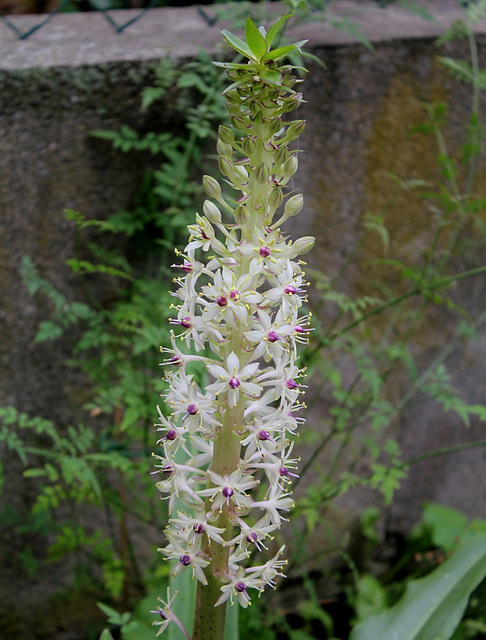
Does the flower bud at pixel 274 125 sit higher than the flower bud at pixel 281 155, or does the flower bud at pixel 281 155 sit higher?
the flower bud at pixel 274 125

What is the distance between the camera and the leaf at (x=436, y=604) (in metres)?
1.47

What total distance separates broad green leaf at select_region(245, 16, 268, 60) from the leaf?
1.22 m

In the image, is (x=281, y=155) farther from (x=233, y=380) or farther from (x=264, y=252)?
(x=233, y=380)

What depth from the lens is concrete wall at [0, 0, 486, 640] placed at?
197cm

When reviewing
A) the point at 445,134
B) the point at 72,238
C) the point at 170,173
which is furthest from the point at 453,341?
the point at 72,238

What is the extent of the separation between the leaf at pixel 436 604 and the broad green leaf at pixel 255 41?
4.01ft

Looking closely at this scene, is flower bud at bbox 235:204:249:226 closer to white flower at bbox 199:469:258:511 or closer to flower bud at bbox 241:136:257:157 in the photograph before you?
flower bud at bbox 241:136:257:157

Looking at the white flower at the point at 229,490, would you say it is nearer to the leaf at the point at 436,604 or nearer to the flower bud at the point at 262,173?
the flower bud at the point at 262,173

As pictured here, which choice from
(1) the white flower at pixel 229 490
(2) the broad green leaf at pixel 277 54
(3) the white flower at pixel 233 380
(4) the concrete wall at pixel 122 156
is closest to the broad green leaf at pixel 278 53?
(2) the broad green leaf at pixel 277 54

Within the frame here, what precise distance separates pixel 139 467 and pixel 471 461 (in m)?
1.65

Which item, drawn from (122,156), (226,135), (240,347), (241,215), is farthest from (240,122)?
(122,156)

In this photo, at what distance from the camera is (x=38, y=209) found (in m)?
2.01

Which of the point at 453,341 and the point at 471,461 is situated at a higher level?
the point at 453,341

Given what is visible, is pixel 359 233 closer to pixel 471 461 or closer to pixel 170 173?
pixel 170 173
